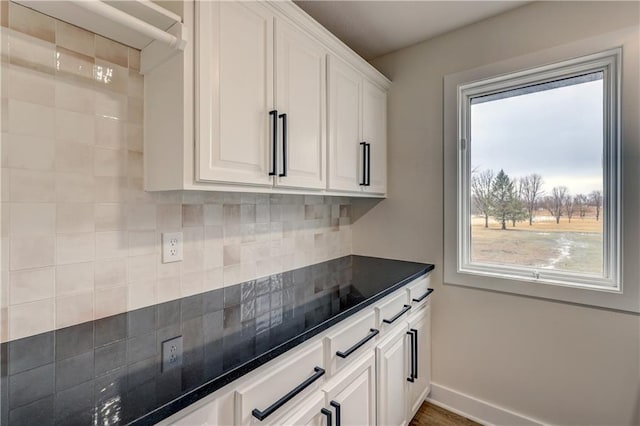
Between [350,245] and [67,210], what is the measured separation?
1.81 meters

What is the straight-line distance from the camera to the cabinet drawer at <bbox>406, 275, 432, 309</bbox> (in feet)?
5.79

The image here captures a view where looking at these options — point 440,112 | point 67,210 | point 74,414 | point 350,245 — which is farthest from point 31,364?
point 440,112

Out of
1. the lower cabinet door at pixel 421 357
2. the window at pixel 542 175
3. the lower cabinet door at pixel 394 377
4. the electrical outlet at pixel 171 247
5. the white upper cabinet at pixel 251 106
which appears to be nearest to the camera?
the white upper cabinet at pixel 251 106

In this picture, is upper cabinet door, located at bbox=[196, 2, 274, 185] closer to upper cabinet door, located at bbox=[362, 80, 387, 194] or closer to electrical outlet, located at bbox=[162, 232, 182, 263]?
electrical outlet, located at bbox=[162, 232, 182, 263]

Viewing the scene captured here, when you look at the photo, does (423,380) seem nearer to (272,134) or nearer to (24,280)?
(272,134)

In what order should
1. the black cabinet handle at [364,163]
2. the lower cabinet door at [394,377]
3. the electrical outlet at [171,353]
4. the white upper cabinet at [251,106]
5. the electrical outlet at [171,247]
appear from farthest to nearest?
the black cabinet handle at [364,163]
the lower cabinet door at [394,377]
the electrical outlet at [171,247]
the white upper cabinet at [251,106]
the electrical outlet at [171,353]

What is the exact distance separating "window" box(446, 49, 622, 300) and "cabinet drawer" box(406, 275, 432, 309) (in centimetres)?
22

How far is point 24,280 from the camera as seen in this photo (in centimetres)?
92

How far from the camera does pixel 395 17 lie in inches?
70.8

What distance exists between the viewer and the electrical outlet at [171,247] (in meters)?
1.25

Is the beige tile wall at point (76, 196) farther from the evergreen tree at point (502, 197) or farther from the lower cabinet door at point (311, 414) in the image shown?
the evergreen tree at point (502, 197)

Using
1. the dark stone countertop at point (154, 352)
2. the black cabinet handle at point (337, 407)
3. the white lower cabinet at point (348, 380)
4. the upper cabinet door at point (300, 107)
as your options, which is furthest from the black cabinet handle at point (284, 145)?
the black cabinet handle at point (337, 407)

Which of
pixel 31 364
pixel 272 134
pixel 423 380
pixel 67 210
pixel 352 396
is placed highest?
pixel 272 134

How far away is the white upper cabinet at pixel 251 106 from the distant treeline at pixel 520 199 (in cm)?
90
